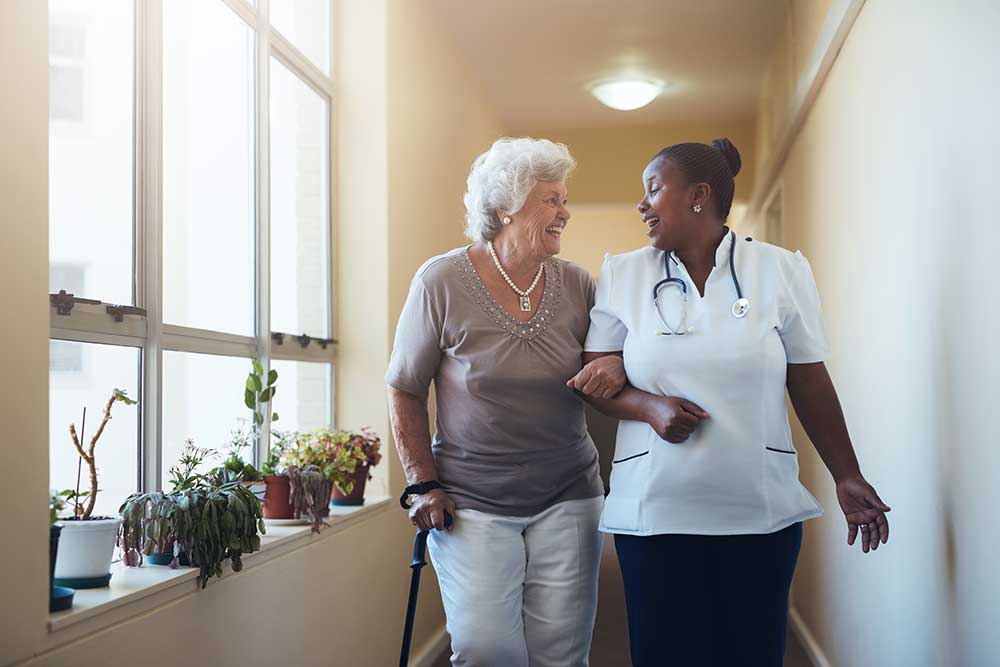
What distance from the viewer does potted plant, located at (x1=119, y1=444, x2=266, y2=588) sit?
6.81 ft

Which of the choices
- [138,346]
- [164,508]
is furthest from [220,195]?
[164,508]

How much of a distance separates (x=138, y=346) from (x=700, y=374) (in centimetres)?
132

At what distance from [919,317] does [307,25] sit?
7.73 ft

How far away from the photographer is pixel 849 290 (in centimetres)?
312

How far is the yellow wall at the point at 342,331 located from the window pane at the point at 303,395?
3.8 inches

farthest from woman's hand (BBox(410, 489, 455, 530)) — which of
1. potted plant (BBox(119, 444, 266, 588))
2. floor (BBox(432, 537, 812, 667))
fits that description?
floor (BBox(432, 537, 812, 667))

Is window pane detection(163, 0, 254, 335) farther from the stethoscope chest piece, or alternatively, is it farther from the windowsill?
the stethoscope chest piece

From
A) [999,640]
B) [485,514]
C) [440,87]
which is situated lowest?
[999,640]

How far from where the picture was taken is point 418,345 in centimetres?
221

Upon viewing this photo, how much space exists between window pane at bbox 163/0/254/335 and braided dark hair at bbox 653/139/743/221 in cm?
128

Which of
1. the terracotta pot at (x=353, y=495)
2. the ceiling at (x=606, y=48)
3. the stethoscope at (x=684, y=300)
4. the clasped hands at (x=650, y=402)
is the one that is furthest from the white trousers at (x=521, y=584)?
the ceiling at (x=606, y=48)

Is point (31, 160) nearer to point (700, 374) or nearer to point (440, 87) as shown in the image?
point (700, 374)

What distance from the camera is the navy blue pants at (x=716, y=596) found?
5.94 ft

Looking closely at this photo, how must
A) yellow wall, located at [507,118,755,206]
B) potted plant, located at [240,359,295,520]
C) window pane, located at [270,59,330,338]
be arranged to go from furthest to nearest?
yellow wall, located at [507,118,755,206]
window pane, located at [270,59,330,338]
potted plant, located at [240,359,295,520]
